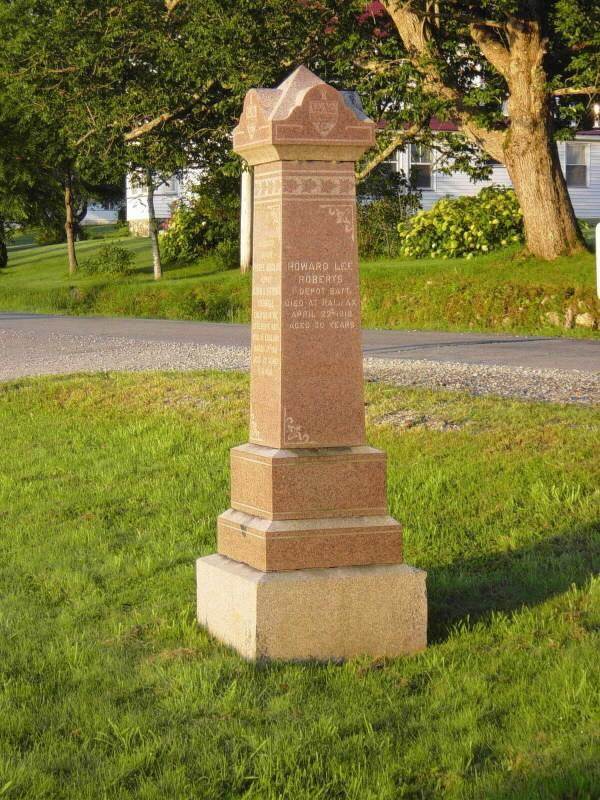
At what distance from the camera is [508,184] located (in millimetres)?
42562

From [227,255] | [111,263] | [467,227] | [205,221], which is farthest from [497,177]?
[467,227]

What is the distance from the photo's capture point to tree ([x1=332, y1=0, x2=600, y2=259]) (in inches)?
879

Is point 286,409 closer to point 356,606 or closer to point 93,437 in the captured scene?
point 356,606

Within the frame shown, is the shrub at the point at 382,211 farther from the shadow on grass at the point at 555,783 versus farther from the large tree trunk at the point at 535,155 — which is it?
the shadow on grass at the point at 555,783

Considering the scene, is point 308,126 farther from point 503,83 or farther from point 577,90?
point 503,83

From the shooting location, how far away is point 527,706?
5.18m

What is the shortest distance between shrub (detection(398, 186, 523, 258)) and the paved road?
603 cm

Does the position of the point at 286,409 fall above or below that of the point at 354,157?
below

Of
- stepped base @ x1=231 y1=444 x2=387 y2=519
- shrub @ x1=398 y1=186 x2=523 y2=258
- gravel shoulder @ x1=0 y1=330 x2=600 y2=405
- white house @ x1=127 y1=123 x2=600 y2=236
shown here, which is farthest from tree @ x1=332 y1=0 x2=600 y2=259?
stepped base @ x1=231 y1=444 x2=387 y2=519

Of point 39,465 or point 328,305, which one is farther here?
point 39,465

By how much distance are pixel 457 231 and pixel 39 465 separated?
17.1 m

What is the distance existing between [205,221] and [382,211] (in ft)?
26.1

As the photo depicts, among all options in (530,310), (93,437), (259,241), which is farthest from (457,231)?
(259,241)

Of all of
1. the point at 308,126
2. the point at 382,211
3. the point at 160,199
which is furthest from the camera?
the point at 160,199
